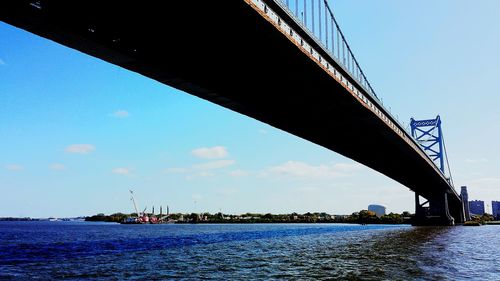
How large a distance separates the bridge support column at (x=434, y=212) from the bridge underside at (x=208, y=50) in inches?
2733

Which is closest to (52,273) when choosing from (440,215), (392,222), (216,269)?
(216,269)

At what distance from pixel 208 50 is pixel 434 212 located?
9643 cm

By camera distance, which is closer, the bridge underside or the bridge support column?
the bridge underside

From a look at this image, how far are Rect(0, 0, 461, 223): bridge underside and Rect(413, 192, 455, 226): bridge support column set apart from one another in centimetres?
6943

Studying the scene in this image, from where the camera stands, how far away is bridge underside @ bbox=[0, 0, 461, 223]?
20.6 metres

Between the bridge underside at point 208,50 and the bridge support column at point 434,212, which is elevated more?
the bridge underside at point 208,50

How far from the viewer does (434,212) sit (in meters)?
107

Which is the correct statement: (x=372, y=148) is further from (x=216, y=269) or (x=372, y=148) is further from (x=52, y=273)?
(x=52, y=273)

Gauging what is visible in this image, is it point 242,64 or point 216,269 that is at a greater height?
point 242,64

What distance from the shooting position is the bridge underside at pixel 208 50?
67.7 feet

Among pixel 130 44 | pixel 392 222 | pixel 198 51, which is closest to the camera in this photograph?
pixel 130 44

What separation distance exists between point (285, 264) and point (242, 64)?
12847 mm

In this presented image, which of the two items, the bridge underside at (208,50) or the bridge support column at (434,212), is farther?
the bridge support column at (434,212)

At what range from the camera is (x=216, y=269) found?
22.8 m
